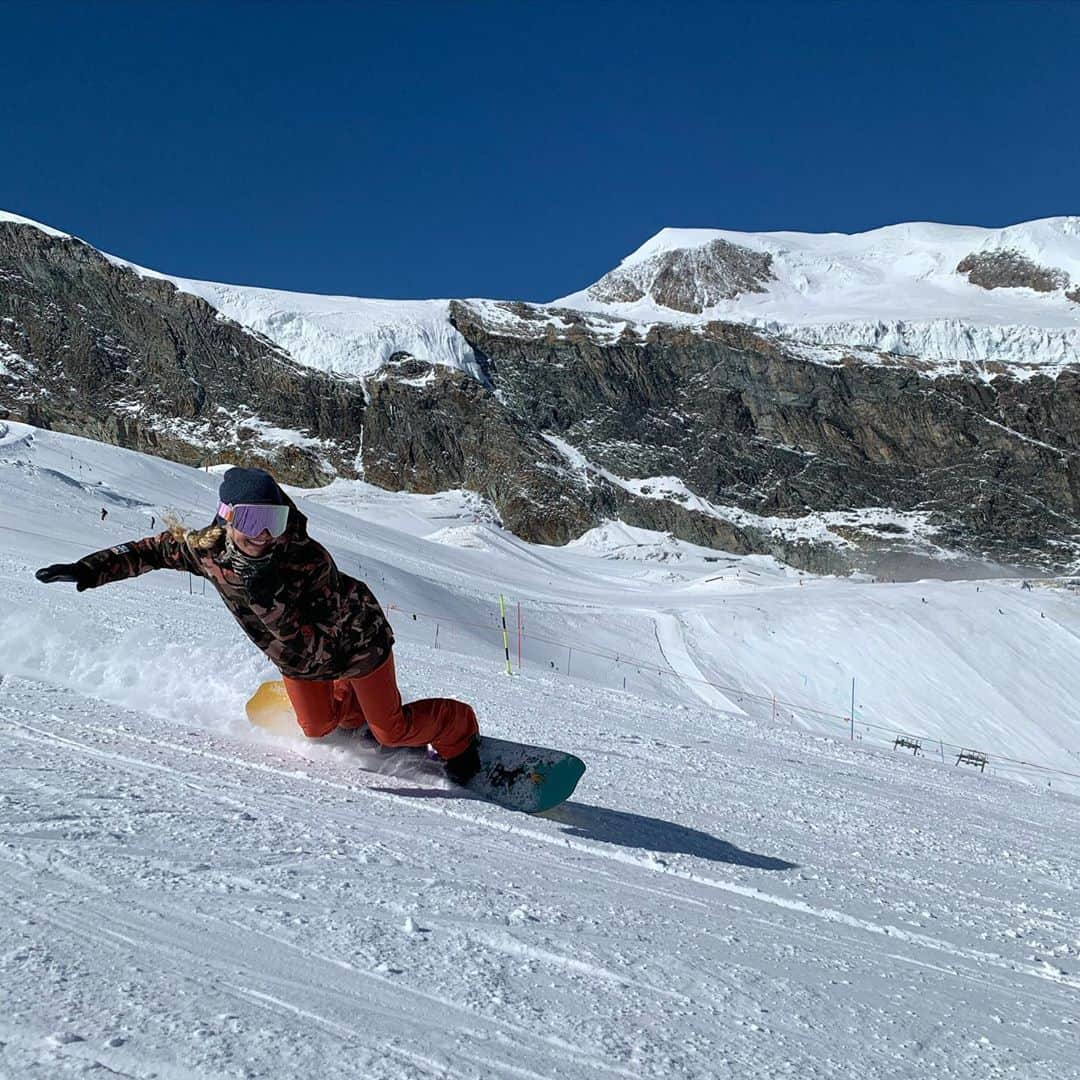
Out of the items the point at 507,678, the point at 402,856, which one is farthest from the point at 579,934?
the point at 507,678

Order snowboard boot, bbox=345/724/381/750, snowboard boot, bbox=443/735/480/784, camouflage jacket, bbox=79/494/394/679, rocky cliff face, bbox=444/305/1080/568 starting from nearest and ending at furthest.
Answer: camouflage jacket, bbox=79/494/394/679 → snowboard boot, bbox=443/735/480/784 → snowboard boot, bbox=345/724/381/750 → rocky cliff face, bbox=444/305/1080/568

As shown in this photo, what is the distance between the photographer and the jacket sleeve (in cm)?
466

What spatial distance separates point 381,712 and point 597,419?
4431 inches

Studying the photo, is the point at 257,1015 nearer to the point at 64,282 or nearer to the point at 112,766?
the point at 112,766

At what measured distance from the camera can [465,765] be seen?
501cm

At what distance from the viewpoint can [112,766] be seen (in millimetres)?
3967

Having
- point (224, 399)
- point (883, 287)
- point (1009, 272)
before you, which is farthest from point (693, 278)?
point (224, 399)

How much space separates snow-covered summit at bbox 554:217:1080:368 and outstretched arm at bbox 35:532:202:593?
137656 millimetres

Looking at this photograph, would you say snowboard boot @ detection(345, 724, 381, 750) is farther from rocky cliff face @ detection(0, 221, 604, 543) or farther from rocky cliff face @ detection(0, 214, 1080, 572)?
rocky cliff face @ detection(0, 221, 604, 543)

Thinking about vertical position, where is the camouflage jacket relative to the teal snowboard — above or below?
above

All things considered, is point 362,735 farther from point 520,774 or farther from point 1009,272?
point 1009,272

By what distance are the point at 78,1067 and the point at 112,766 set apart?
261 centimetres

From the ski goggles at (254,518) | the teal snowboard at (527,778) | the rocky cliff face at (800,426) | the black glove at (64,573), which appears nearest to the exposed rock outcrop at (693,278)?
the rocky cliff face at (800,426)

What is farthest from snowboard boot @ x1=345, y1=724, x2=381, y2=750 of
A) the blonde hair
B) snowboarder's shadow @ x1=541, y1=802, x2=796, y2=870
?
the blonde hair
